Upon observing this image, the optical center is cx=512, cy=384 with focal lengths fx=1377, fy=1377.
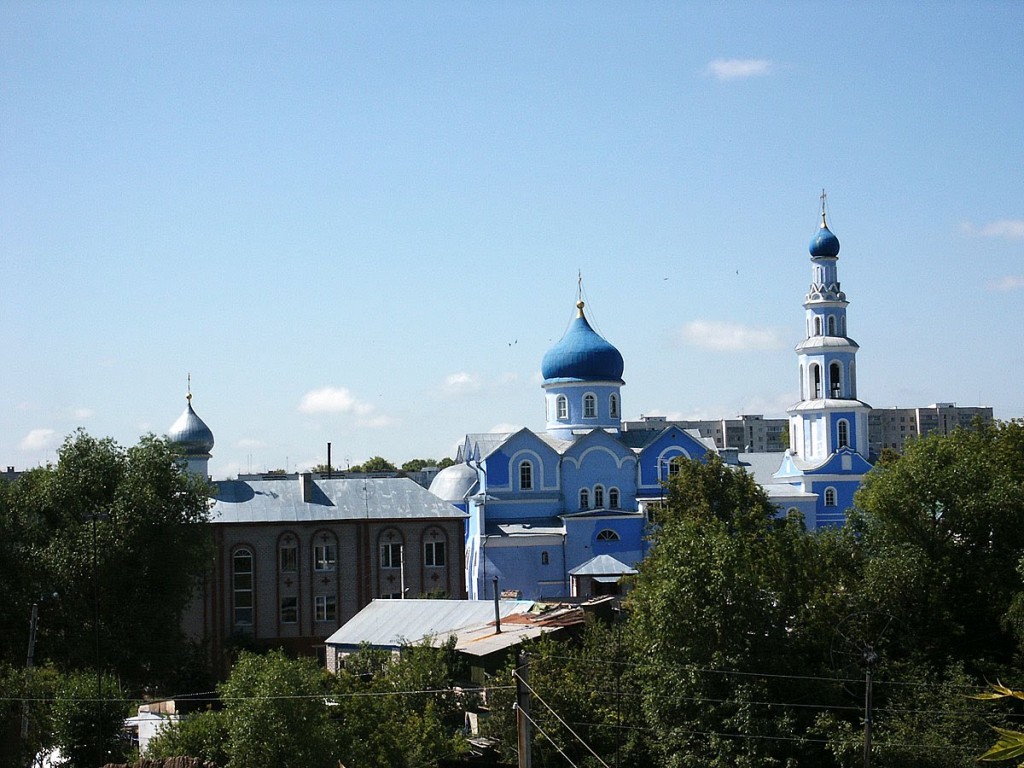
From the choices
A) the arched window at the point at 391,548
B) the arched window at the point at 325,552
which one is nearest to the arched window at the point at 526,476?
the arched window at the point at 391,548

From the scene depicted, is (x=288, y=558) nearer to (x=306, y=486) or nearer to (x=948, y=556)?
(x=306, y=486)

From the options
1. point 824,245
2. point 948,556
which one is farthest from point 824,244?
point 948,556

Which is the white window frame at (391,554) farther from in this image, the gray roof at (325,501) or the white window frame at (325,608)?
the white window frame at (325,608)

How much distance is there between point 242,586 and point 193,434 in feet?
39.1

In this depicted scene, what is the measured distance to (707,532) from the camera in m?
24.8

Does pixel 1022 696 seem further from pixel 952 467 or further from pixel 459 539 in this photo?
pixel 459 539

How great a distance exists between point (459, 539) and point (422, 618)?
11.2 m

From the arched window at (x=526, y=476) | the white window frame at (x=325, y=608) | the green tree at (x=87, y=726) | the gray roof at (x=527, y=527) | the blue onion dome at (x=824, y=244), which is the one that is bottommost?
the green tree at (x=87, y=726)

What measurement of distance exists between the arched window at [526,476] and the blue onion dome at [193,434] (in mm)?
12115

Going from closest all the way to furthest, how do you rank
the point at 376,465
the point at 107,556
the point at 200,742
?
the point at 200,742, the point at 107,556, the point at 376,465

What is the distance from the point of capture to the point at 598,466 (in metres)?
50.5

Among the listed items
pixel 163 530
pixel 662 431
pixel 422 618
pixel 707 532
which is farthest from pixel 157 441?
pixel 662 431

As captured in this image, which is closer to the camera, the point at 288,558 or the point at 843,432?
the point at 288,558

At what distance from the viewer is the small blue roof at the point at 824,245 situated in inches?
2167
